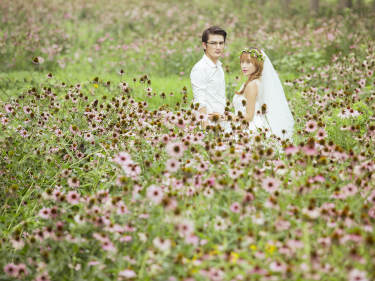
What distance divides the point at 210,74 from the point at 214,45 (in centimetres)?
37

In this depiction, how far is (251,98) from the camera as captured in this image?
514 centimetres

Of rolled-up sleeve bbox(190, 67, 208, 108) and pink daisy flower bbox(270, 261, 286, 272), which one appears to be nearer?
pink daisy flower bbox(270, 261, 286, 272)

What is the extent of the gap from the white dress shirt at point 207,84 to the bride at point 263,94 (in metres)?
0.32

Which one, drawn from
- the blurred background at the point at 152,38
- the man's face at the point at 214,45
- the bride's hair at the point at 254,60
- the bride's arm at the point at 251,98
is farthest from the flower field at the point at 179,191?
the blurred background at the point at 152,38

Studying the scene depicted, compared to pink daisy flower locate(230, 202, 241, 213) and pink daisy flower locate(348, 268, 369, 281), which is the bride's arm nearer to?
pink daisy flower locate(230, 202, 241, 213)

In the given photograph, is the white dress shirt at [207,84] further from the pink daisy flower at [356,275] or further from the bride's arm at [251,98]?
the pink daisy flower at [356,275]

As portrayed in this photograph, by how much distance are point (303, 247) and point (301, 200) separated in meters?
0.67

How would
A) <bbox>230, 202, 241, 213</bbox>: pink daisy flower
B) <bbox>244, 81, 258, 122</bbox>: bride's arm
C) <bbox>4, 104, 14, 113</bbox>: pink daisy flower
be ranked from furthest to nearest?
1. <bbox>244, 81, 258, 122</bbox>: bride's arm
2. <bbox>4, 104, 14, 113</bbox>: pink daisy flower
3. <bbox>230, 202, 241, 213</bbox>: pink daisy flower

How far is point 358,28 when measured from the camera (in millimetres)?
10172

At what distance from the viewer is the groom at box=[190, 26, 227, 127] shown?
205 inches

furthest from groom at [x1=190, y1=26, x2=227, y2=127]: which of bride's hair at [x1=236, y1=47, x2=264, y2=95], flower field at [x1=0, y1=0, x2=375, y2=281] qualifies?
flower field at [x1=0, y1=0, x2=375, y2=281]

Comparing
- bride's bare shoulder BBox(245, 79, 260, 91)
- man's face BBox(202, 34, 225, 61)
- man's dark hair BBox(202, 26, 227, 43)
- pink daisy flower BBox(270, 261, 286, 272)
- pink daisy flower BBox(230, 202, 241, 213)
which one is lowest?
pink daisy flower BBox(270, 261, 286, 272)

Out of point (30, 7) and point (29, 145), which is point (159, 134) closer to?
point (29, 145)

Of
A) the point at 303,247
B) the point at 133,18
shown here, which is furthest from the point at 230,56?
the point at 303,247
